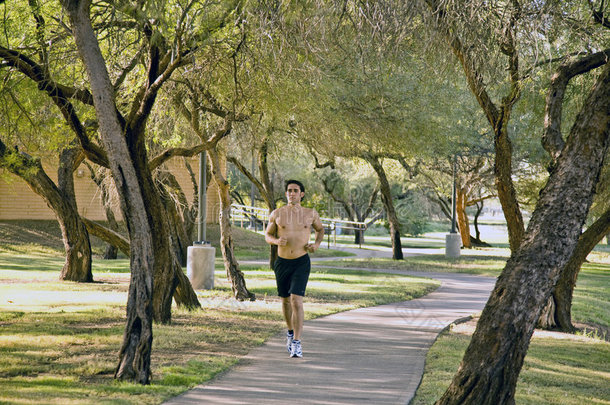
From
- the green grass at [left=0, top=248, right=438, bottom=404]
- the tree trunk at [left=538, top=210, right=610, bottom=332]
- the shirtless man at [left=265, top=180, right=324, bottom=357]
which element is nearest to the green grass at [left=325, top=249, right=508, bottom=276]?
the green grass at [left=0, top=248, right=438, bottom=404]

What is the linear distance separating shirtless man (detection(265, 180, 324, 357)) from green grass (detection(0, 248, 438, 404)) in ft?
2.48

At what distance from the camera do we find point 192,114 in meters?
13.3

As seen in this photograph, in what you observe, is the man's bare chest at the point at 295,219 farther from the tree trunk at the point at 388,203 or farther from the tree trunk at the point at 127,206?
the tree trunk at the point at 388,203

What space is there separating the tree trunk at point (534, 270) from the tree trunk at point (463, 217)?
3152cm

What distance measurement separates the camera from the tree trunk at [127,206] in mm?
7215

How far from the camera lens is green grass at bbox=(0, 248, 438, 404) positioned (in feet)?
22.7

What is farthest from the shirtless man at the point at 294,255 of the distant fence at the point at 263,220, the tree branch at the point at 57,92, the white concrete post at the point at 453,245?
the white concrete post at the point at 453,245

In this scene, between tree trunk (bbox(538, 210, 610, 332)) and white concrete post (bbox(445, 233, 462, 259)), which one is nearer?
tree trunk (bbox(538, 210, 610, 332))

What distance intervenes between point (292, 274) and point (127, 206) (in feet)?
Result: 7.19

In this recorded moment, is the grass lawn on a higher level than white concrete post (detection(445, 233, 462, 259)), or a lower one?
lower

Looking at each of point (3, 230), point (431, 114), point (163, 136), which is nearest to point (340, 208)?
point (3, 230)

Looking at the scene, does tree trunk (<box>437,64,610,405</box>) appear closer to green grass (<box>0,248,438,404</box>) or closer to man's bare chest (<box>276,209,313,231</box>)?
green grass (<box>0,248,438,404</box>)

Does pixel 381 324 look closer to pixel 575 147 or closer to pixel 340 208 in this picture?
pixel 575 147

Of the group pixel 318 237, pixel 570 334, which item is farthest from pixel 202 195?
pixel 570 334
